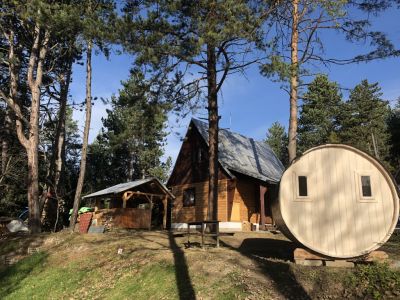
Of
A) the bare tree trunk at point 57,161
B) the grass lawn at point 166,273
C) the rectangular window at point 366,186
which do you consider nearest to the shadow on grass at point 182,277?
the grass lawn at point 166,273

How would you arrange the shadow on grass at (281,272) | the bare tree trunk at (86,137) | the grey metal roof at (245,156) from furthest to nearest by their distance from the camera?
the grey metal roof at (245,156), the bare tree trunk at (86,137), the shadow on grass at (281,272)

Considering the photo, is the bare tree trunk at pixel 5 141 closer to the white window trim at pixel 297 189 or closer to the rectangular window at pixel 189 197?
the rectangular window at pixel 189 197

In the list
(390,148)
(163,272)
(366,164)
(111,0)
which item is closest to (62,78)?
(111,0)

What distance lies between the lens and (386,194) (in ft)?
32.2

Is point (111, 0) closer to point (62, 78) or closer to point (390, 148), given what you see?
point (62, 78)

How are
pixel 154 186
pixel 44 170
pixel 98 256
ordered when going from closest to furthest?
pixel 98 256, pixel 154 186, pixel 44 170

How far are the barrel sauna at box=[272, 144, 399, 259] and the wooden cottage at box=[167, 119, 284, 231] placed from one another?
534 inches

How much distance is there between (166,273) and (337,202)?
15.2ft

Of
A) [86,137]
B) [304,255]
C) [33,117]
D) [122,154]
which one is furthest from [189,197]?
[122,154]

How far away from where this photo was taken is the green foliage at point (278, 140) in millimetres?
64188

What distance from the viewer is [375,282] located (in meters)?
8.12

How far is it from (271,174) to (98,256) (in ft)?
53.6

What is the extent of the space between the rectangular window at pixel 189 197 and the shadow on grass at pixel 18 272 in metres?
13.0

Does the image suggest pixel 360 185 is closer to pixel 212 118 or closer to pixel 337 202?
pixel 337 202
